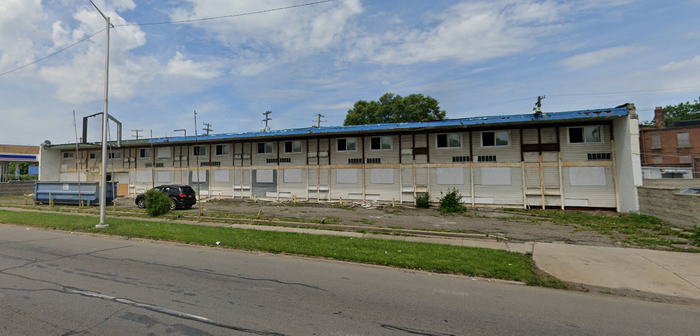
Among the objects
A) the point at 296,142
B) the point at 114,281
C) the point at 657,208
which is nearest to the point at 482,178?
the point at 657,208

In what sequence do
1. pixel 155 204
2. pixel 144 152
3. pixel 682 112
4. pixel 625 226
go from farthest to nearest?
pixel 682 112 → pixel 144 152 → pixel 155 204 → pixel 625 226

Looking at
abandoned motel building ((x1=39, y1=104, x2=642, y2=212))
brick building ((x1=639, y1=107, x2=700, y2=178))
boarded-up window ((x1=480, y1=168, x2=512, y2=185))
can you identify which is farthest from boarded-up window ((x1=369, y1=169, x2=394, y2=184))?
brick building ((x1=639, y1=107, x2=700, y2=178))

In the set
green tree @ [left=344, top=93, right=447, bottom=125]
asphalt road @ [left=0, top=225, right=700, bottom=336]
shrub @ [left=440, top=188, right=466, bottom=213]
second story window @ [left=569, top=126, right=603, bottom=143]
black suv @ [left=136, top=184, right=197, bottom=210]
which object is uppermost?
green tree @ [left=344, top=93, right=447, bottom=125]

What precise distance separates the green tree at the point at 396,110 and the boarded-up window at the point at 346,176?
90.4 ft

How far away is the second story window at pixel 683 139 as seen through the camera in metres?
36.2

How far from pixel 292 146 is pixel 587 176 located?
71.1 feet

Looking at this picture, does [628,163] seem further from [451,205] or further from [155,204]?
[155,204]

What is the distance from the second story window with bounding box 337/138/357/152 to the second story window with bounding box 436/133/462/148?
259 inches

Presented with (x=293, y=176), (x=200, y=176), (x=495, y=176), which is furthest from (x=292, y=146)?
(x=495, y=176)

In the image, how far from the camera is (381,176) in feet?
80.0

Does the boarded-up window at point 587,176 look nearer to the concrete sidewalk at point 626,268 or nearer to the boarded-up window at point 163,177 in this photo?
the concrete sidewalk at point 626,268

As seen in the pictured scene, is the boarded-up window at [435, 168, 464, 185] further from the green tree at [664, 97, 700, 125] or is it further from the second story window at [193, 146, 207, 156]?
the green tree at [664, 97, 700, 125]

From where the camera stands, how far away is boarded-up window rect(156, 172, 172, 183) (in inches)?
1245

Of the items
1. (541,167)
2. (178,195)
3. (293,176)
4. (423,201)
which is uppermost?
(541,167)
